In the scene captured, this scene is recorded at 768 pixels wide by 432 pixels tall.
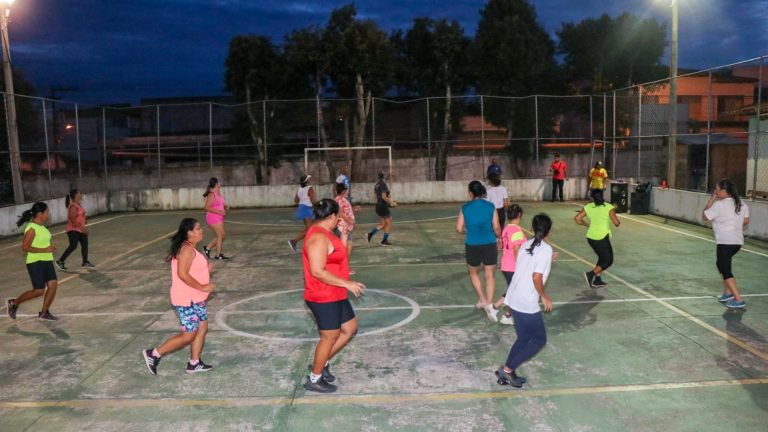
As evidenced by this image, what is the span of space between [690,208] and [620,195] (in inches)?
119

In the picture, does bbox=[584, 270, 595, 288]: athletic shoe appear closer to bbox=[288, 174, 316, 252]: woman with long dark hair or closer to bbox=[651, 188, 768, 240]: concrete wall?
bbox=[288, 174, 316, 252]: woman with long dark hair

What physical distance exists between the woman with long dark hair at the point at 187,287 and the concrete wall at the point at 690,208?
44.6 ft

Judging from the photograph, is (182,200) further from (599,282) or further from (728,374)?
(728,374)

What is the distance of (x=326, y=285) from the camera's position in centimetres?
555

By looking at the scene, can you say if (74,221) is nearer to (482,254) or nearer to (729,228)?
(482,254)

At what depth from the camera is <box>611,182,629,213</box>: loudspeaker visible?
67.1 ft

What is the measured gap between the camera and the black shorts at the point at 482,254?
8336 mm

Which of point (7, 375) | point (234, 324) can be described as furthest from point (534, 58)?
point (7, 375)

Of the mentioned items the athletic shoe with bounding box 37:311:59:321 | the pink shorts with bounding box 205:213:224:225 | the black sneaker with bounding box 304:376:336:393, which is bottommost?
→ the black sneaker with bounding box 304:376:336:393

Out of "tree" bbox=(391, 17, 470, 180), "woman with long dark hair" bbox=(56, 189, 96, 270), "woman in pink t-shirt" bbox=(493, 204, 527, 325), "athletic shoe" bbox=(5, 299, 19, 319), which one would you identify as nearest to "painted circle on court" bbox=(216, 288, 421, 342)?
"woman in pink t-shirt" bbox=(493, 204, 527, 325)

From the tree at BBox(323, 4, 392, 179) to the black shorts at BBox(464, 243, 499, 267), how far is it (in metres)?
20.1

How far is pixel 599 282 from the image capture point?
33.0 feet

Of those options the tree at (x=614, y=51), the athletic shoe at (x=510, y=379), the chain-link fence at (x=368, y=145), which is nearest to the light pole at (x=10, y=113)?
the chain-link fence at (x=368, y=145)

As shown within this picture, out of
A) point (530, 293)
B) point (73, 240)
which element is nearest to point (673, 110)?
point (530, 293)
